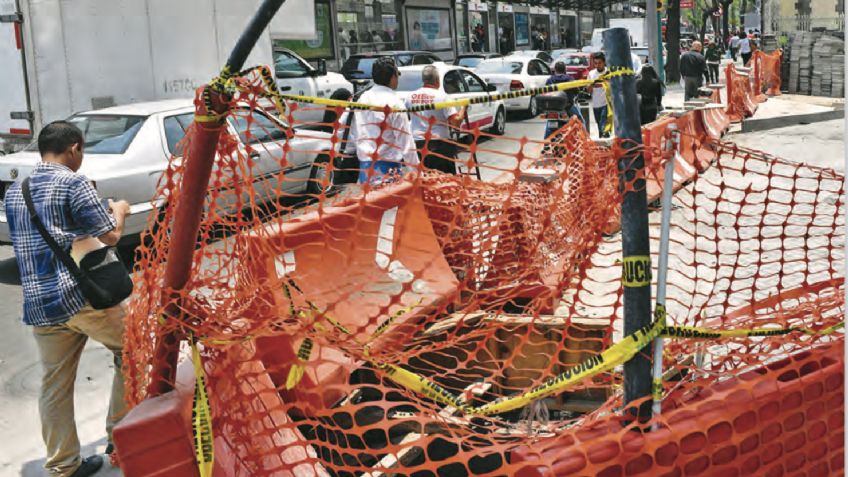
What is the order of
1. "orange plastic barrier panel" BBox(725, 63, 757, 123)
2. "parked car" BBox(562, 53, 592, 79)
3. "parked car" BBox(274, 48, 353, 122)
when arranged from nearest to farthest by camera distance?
"parked car" BBox(274, 48, 353, 122) → "orange plastic barrier panel" BBox(725, 63, 757, 123) → "parked car" BBox(562, 53, 592, 79)

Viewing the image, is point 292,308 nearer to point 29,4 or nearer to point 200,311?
point 200,311

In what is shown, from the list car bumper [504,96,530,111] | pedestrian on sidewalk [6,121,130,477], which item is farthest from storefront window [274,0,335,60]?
pedestrian on sidewalk [6,121,130,477]

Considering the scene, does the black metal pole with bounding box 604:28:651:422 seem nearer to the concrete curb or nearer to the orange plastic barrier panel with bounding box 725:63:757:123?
the concrete curb

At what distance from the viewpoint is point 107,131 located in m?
9.70

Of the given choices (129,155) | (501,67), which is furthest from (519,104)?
(129,155)

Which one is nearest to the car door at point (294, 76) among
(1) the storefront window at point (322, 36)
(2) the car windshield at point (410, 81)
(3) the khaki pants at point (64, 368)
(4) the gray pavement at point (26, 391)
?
(2) the car windshield at point (410, 81)

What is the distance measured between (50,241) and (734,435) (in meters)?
3.28

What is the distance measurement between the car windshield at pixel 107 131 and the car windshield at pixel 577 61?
21.5 meters

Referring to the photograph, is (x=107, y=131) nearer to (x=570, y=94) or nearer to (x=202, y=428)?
(x=570, y=94)

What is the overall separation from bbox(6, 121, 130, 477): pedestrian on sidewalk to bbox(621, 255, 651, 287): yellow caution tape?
9.12 feet

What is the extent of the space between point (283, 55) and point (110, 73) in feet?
22.0

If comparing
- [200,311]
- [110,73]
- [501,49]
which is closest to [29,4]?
[110,73]

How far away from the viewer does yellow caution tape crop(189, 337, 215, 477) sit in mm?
2520

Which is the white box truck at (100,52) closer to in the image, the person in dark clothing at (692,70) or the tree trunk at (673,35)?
the person in dark clothing at (692,70)
